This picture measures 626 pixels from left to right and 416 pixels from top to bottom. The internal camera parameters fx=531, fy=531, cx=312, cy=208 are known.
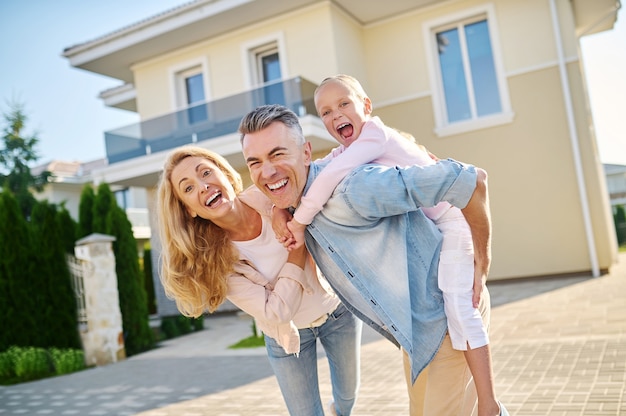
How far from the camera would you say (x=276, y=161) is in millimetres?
2119

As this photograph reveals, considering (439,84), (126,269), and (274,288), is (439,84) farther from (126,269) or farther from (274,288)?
(274,288)

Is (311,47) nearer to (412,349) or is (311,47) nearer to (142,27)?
(142,27)

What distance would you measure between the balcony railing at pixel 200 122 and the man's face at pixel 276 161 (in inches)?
374

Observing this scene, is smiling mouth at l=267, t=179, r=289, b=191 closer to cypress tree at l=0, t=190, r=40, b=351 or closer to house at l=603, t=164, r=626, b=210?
cypress tree at l=0, t=190, r=40, b=351

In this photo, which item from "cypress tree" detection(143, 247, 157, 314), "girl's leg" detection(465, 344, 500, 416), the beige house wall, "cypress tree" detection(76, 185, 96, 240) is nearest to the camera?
"girl's leg" detection(465, 344, 500, 416)

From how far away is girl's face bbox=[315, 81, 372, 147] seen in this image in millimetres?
2684

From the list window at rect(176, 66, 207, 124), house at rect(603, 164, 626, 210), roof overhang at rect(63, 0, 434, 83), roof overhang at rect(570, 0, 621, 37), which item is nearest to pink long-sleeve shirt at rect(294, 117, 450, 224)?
roof overhang at rect(63, 0, 434, 83)

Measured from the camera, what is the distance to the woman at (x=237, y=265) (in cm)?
244

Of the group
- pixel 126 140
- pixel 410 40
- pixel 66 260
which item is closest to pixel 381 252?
pixel 66 260

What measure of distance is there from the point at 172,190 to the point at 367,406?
3.02m

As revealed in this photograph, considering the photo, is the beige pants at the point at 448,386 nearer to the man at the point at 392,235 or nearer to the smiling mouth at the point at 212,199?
the man at the point at 392,235

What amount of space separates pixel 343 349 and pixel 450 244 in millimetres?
1112

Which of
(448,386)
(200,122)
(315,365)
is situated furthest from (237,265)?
(200,122)

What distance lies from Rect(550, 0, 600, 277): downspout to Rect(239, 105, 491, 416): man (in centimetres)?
1043
